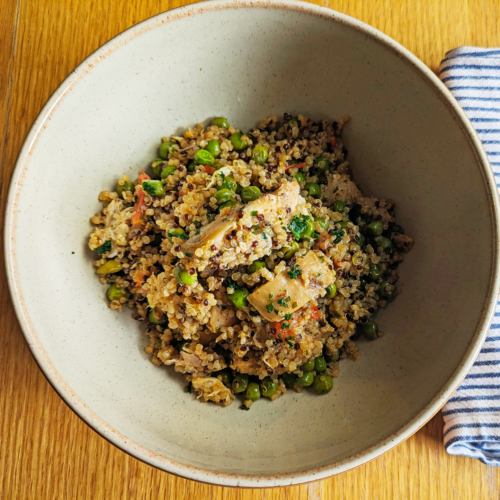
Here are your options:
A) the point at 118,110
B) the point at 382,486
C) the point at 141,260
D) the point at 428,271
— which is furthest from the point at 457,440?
the point at 118,110

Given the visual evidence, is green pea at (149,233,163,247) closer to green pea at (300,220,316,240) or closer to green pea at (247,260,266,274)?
green pea at (247,260,266,274)

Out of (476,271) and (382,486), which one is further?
(382,486)

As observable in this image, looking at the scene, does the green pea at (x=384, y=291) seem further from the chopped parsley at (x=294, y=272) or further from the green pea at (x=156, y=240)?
the green pea at (x=156, y=240)

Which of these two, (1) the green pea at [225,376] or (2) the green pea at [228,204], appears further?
(1) the green pea at [225,376]

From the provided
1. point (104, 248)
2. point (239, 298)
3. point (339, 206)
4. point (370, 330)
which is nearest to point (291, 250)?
point (239, 298)

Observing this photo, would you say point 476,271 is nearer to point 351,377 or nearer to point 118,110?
point 351,377

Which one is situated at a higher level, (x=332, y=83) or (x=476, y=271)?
(x=332, y=83)

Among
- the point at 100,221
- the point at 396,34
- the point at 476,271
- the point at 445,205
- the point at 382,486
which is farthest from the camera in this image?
the point at 396,34

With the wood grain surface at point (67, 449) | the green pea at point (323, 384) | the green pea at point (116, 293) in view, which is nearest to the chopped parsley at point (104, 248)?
the green pea at point (116, 293)
